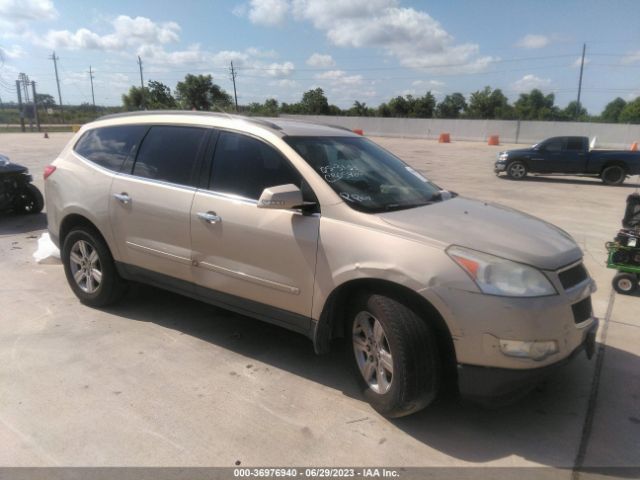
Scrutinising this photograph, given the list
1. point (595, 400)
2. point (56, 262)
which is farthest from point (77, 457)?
point (56, 262)

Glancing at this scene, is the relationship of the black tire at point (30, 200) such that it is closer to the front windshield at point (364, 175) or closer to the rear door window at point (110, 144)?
the rear door window at point (110, 144)

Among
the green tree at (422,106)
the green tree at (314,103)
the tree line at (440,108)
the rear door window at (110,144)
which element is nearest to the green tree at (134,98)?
the tree line at (440,108)

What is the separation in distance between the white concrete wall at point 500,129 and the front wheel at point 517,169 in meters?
21.5

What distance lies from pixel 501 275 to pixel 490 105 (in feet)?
249

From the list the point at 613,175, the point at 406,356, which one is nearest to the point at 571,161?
the point at 613,175

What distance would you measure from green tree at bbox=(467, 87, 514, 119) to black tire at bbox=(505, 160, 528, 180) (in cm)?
5826

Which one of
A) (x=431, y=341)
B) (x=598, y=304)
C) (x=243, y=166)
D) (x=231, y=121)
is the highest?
(x=231, y=121)

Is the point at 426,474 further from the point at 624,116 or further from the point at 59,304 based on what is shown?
the point at 624,116

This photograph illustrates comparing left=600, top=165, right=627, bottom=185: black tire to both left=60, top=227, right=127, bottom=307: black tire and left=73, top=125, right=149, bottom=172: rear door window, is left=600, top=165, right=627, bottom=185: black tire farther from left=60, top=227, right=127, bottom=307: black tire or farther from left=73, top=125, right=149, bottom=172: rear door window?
left=60, top=227, right=127, bottom=307: black tire

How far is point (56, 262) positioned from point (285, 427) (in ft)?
15.4

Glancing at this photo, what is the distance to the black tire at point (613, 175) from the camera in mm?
16016

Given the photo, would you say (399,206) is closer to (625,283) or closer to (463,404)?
(463,404)

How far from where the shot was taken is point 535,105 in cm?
8350

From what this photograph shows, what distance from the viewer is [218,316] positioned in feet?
15.5
